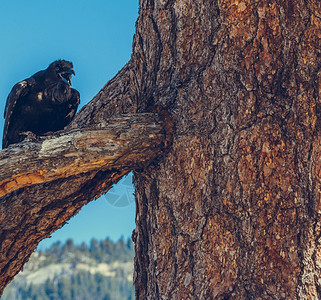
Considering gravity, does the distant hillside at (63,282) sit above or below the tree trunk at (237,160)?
above

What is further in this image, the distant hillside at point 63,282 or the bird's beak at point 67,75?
the distant hillside at point 63,282

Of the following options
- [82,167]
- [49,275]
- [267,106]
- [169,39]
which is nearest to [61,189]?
[82,167]

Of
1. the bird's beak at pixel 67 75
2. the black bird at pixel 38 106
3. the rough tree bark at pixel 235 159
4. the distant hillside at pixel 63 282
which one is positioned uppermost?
the distant hillside at pixel 63 282

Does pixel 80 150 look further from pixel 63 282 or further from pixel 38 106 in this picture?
pixel 63 282

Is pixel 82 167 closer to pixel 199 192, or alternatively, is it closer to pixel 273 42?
pixel 199 192

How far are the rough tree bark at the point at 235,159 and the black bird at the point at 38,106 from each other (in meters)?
2.27

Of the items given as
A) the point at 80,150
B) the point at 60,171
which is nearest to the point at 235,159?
the point at 80,150

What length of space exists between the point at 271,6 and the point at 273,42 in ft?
0.74

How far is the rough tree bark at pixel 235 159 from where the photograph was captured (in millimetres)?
3025

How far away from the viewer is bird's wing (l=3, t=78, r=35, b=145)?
18.3 ft

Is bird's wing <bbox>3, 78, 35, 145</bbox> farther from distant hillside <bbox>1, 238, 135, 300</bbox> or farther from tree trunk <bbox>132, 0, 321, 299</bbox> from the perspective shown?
distant hillside <bbox>1, 238, 135, 300</bbox>

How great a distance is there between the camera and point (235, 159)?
3.17 meters

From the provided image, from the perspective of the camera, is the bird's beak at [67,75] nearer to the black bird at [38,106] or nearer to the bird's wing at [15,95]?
the black bird at [38,106]

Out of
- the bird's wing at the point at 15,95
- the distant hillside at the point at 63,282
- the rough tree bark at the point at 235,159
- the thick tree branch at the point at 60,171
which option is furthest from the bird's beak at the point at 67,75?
the distant hillside at the point at 63,282
